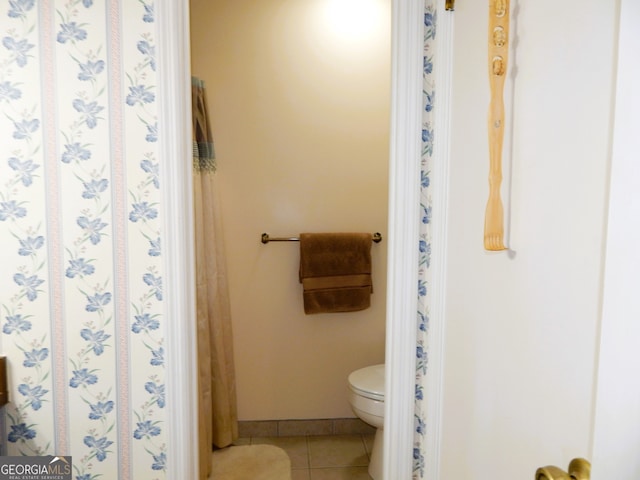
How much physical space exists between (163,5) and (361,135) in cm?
148

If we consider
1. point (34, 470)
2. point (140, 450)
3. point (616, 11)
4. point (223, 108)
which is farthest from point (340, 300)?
point (616, 11)

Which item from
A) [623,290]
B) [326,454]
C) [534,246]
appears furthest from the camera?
[326,454]

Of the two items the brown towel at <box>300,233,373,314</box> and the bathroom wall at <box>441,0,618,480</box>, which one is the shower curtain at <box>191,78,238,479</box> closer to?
the brown towel at <box>300,233,373,314</box>

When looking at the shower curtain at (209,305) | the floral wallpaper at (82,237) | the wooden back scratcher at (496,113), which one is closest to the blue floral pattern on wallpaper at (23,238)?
the floral wallpaper at (82,237)

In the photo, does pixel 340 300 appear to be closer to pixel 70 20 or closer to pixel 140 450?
pixel 140 450

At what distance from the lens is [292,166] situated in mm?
2611

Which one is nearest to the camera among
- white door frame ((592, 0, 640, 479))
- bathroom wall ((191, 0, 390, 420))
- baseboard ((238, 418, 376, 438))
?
white door frame ((592, 0, 640, 479))

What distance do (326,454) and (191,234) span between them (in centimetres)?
173

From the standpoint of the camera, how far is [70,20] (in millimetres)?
1302

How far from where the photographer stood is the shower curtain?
220 cm

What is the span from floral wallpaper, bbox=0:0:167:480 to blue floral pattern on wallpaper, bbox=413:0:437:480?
77 cm

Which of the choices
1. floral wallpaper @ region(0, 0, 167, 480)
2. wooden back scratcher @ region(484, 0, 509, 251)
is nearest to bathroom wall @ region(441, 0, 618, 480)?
wooden back scratcher @ region(484, 0, 509, 251)

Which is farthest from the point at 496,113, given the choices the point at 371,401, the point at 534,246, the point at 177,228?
the point at 371,401

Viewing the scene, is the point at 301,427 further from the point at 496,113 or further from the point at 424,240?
the point at 496,113
